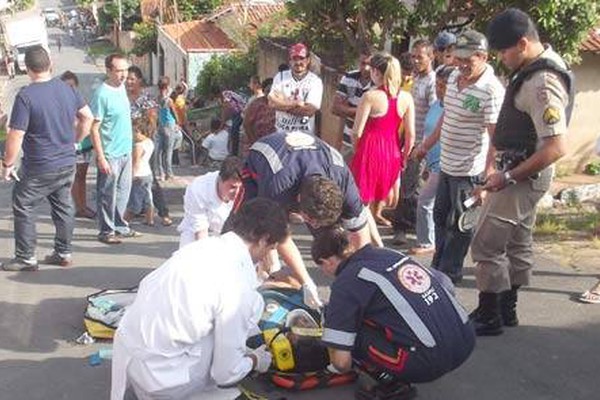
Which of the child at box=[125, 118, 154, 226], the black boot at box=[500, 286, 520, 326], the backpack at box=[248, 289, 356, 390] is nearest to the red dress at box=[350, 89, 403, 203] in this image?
the black boot at box=[500, 286, 520, 326]

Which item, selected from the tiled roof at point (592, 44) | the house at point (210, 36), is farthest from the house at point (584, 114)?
the house at point (210, 36)

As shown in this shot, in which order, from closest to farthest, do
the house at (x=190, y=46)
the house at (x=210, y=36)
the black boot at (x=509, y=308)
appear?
the black boot at (x=509, y=308), the house at (x=210, y=36), the house at (x=190, y=46)

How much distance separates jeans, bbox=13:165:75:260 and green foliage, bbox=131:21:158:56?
1434 inches

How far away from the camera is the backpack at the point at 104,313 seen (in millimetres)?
4516

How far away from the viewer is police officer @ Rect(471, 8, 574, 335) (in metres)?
3.95

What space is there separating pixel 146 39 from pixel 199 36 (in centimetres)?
1071

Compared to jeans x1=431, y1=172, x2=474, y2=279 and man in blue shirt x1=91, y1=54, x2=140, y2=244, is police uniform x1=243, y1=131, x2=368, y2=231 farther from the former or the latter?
man in blue shirt x1=91, y1=54, x2=140, y2=244

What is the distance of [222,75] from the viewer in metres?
24.5

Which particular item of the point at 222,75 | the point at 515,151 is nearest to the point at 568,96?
the point at 515,151

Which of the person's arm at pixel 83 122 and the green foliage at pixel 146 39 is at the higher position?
the person's arm at pixel 83 122

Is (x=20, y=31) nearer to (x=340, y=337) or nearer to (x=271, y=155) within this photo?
(x=271, y=155)

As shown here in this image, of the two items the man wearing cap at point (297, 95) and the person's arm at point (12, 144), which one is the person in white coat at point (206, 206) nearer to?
the person's arm at point (12, 144)

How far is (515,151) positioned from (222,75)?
2099cm

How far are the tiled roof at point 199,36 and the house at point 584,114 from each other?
58.8ft
